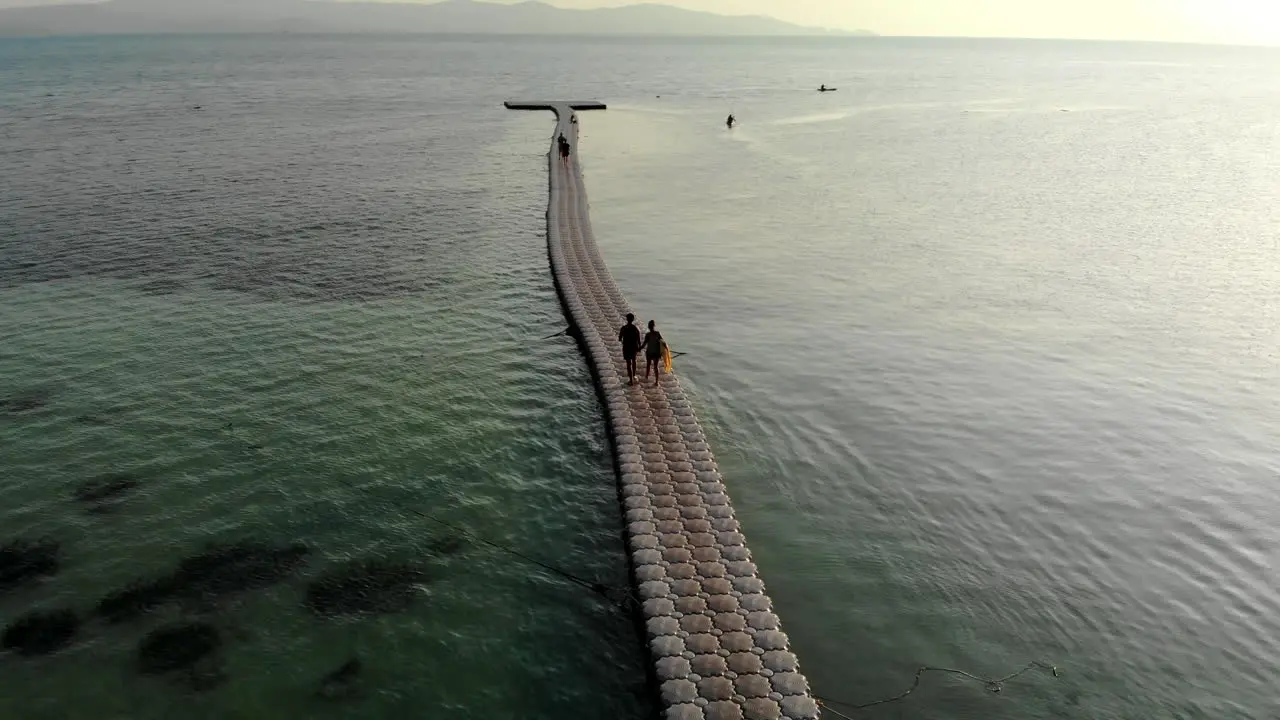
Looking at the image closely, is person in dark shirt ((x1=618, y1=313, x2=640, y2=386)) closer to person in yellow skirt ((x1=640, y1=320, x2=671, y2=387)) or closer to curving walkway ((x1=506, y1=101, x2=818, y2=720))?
person in yellow skirt ((x1=640, y1=320, x2=671, y2=387))

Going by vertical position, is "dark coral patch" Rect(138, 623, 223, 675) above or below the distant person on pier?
below

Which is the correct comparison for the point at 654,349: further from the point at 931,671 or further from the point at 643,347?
the point at 931,671

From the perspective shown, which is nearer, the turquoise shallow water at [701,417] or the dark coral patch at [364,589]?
the turquoise shallow water at [701,417]

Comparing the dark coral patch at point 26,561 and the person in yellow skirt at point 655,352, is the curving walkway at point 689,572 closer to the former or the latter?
the person in yellow skirt at point 655,352

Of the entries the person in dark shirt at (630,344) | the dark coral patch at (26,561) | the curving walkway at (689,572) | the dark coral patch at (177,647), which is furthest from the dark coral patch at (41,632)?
the person in dark shirt at (630,344)

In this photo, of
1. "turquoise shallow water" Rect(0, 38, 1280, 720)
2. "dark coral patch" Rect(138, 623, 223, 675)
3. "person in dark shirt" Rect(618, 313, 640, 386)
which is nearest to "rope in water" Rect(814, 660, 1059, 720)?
"turquoise shallow water" Rect(0, 38, 1280, 720)

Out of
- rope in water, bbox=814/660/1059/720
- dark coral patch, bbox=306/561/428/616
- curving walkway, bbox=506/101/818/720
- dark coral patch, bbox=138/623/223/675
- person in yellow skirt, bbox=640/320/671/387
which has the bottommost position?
dark coral patch, bbox=138/623/223/675

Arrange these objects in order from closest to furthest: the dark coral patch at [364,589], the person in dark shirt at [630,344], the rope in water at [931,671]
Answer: the rope in water at [931,671], the dark coral patch at [364,589], the person in dark shirt at [630,344]
